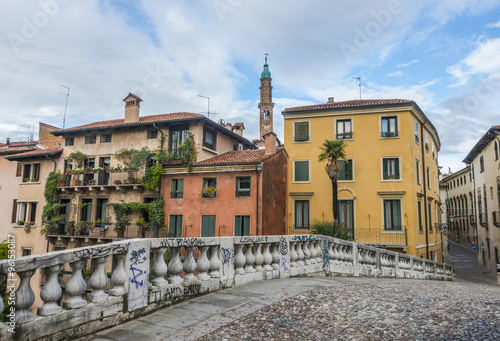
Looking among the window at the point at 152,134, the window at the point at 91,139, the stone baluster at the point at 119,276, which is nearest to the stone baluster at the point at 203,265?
the stone baluster at the point at 119,276

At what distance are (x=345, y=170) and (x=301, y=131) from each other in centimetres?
507

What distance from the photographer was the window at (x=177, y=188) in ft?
91.7

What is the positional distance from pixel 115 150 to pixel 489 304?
30.4m

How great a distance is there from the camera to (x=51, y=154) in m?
33.0

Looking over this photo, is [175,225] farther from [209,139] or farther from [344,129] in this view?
[344,129]

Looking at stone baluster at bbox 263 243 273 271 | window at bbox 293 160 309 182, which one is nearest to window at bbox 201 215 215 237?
window at bbox 293 160 309 182

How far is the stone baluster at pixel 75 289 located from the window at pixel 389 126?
27687 mm

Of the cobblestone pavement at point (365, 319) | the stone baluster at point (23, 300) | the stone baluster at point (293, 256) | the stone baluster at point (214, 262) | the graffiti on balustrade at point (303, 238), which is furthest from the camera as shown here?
the graffiti on balustrade at point (303, 238)

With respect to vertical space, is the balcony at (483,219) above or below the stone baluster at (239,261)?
above

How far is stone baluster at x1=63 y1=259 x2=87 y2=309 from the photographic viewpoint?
4.22 m

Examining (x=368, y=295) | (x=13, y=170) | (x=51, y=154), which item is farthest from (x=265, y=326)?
(x=13, y=170)

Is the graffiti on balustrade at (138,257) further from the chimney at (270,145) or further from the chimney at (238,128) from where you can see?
the chimney at (238,128)

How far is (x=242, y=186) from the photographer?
26.3 metres

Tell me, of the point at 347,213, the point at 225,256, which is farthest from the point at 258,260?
the point at 347,213
